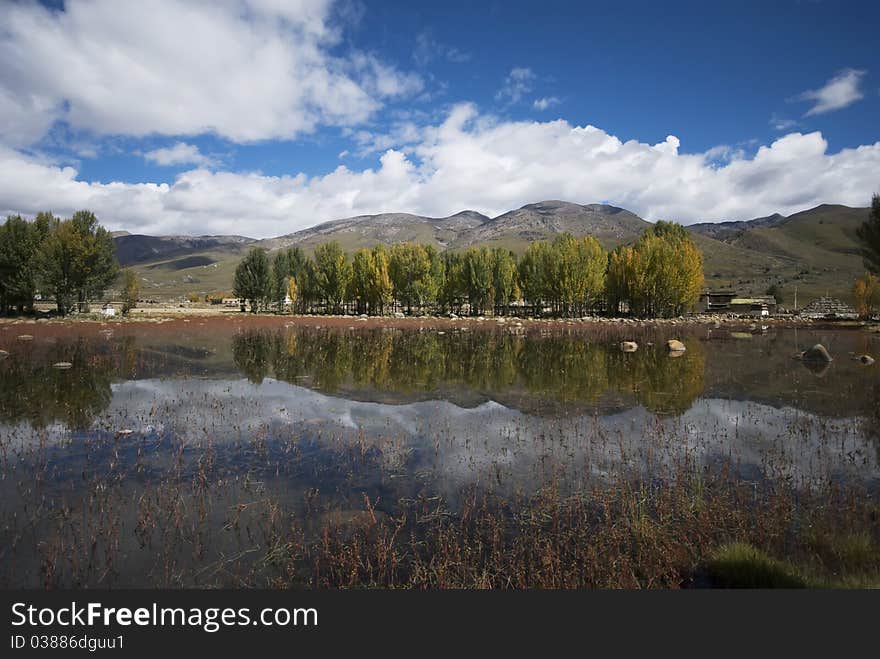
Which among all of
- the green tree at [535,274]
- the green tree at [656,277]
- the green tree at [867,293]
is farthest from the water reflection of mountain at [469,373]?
the green tree at [535,274]

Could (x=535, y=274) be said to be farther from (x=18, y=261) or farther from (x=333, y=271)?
(x=18, y=261)

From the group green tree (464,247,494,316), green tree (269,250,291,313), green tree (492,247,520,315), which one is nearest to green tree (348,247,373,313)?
green tree (269,250,291,313)

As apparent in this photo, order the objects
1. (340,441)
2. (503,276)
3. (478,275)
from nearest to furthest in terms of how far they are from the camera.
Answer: (340,441), (503,276), (478,275)

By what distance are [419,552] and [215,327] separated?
6680 centimetres

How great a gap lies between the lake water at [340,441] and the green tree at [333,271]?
257 ft

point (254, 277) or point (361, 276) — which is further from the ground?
point (254, 277)

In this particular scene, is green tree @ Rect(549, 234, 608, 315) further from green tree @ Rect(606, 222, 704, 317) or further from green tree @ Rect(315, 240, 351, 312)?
green tree @ Rect(315, 240, 351, 312)

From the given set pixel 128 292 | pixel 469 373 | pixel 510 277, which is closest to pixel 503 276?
pixel 510 277

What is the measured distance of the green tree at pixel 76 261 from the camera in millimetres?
64250

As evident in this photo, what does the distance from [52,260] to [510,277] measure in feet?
259

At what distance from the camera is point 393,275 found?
104250mm

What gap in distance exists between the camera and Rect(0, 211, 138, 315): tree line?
210 ft

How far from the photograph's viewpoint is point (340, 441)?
539 inches

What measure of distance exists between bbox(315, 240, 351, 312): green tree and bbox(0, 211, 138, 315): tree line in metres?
44.2
